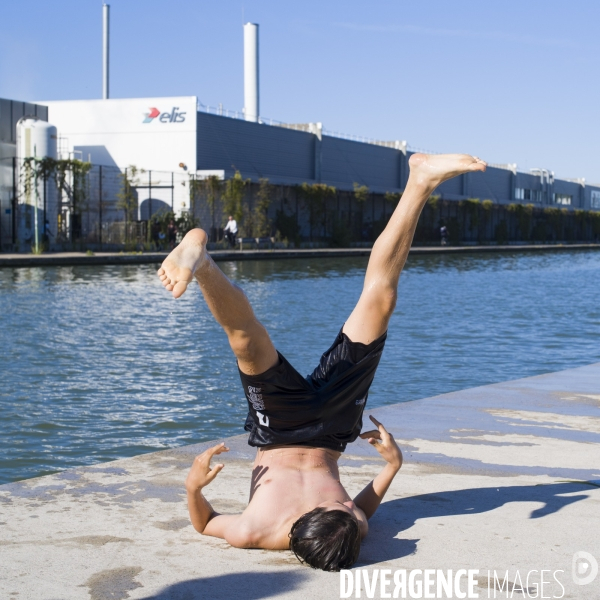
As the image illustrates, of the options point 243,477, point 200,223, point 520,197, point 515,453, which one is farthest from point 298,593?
point 520,197

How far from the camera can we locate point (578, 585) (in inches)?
129

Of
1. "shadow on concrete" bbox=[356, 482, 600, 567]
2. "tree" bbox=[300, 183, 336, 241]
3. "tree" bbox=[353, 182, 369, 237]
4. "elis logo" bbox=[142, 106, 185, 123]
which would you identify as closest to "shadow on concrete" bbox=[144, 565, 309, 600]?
"shadow on concrete" bbox=[356, 482, 600, 567]

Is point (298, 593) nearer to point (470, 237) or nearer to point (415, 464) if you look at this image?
point (415, 464)

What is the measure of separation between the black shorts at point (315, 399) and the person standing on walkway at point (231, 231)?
35548 mm

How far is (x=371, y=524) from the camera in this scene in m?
4.04

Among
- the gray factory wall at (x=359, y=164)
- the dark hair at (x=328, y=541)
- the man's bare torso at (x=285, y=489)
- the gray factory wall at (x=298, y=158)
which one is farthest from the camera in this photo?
the gray factory wall at (x=359, y=164)

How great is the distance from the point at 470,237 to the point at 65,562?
64400 millimetres

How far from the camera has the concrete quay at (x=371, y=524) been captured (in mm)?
3293

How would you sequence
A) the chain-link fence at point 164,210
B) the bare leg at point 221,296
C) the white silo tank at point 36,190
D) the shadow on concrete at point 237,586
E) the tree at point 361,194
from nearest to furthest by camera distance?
the shadow on concrete at point 237,586 → the bare leg at point 221,296 → the white silo tank at point 36,190 → the chain-link fence at point 164,210 → the tree at point 361,194

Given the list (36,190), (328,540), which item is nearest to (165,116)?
(36,190)

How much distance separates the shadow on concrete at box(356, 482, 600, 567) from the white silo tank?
29.6 metres

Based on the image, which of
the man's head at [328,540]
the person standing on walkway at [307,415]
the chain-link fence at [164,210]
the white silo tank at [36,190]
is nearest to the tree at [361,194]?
the chain-link fence at [164,210]

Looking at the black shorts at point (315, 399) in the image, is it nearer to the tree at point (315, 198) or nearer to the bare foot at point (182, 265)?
the bare foot at point (182, 265)

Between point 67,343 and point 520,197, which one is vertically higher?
point 520,197
